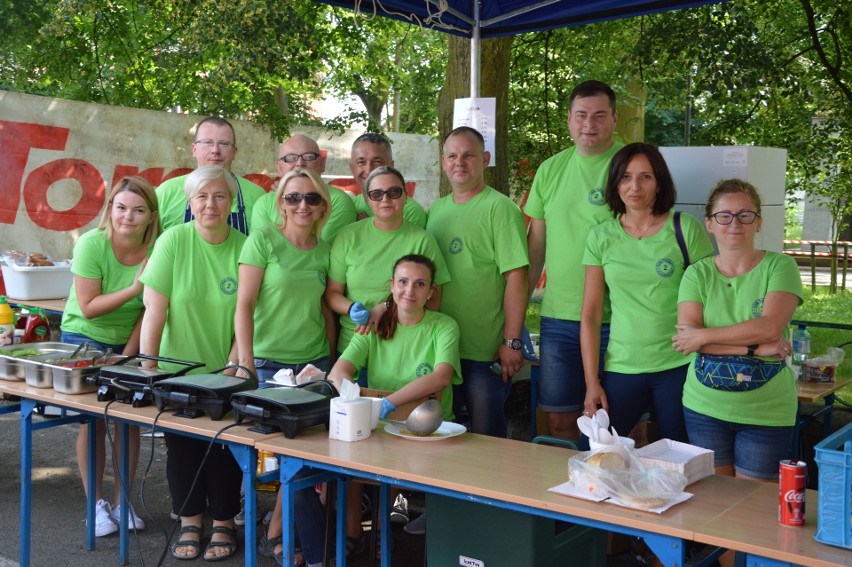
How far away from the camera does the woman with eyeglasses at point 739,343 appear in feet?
9.98

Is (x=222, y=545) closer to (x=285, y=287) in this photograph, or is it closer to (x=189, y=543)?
(x=189, y=543)

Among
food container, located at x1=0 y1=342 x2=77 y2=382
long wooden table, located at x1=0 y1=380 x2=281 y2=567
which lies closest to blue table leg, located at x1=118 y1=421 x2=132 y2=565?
long wooden table, located at x1=0 y1=380 x2=281 y2=567

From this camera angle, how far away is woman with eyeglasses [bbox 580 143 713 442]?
3424 mm

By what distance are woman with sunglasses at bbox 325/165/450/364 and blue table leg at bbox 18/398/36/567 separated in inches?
54.9

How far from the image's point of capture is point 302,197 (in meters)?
3.88

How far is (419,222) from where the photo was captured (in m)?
4.43

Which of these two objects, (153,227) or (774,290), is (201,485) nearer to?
(153,227)

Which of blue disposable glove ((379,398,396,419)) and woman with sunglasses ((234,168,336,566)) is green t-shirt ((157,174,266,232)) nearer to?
woman with sunglasses ((234,168,336,566))

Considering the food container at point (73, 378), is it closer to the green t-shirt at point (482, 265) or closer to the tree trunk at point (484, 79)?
the green t-shirt at point (482, 265)

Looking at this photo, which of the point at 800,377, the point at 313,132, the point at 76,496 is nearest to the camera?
the point at 800,377

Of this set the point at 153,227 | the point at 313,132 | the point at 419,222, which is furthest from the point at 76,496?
the point at 313,132

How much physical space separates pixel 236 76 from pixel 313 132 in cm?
211

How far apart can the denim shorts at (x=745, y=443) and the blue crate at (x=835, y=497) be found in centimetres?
79

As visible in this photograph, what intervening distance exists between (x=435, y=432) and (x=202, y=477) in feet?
4.74
